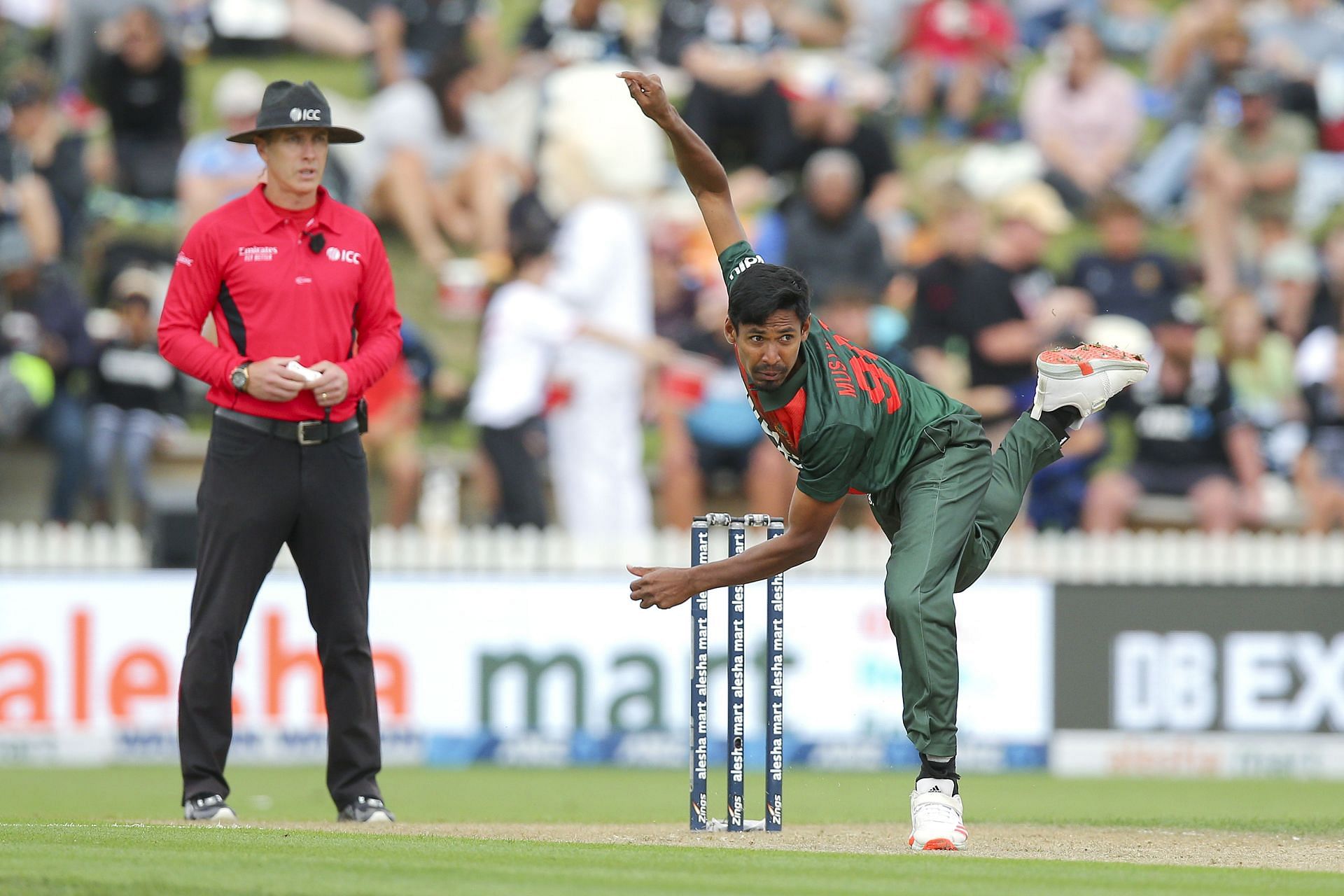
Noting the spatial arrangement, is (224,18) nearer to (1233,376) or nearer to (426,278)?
(426,278)

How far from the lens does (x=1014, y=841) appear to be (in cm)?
750

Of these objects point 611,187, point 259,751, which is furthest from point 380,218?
point 259,751

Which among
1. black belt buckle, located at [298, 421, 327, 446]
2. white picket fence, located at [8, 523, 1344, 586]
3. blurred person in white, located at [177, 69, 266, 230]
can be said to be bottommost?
white picket fence, located at [8, 523, 1344, 586]

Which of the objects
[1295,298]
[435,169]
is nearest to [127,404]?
[435,169]

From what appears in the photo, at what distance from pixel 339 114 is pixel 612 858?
1220cm

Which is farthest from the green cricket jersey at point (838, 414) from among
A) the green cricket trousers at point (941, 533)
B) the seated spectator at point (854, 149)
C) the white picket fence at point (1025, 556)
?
the seated spectator at point (854, 149)

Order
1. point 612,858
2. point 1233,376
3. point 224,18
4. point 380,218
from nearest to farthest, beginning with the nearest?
point 612,858
point 1233,376
point 380,218
point 224,18

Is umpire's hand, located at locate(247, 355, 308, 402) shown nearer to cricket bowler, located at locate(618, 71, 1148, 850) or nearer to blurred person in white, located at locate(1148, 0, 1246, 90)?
cricket bowler, located at locate(618, 71, 1148, 850)

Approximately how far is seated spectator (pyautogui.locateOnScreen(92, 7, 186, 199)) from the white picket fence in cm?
432

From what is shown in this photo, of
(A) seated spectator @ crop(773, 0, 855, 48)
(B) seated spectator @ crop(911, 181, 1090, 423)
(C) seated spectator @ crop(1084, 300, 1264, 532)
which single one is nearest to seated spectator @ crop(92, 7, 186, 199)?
(A) seated spectator @ crop(773, 0, 855, 48)

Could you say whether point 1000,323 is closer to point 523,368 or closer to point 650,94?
point 523,368

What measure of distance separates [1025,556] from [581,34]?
677 centimetres

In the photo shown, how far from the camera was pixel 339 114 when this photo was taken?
1738 centimetres

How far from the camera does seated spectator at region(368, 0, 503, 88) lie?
1708cm
